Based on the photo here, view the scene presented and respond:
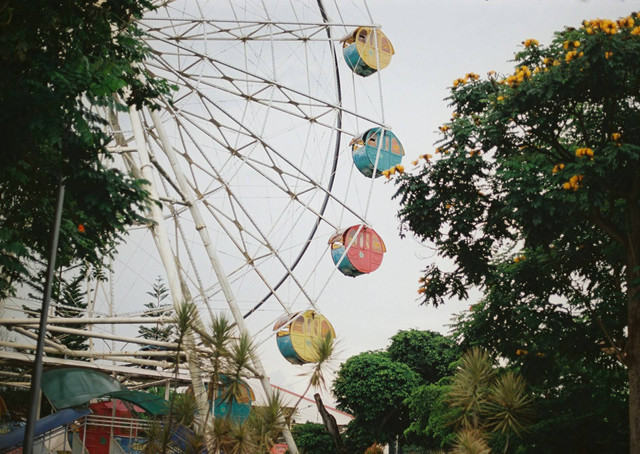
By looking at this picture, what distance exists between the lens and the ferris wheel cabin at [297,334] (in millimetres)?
16328

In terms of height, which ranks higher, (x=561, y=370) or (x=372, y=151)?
(x=372, y=151)

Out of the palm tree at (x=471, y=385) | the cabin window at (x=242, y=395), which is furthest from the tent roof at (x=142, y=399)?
the palm tree at (x=471, y=385)

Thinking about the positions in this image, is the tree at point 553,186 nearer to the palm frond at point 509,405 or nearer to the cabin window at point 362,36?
the palm frond at point 509,405

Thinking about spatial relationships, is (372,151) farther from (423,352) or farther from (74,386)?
(423,352)

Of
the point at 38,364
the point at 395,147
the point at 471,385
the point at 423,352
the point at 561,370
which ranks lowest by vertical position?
the point at 471,385

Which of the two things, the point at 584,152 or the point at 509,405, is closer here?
the point at 509,405

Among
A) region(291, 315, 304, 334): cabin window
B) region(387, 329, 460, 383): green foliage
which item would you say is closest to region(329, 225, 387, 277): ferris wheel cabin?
region(291, 315, 304, 334): cabin window

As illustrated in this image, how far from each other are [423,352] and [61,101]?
102 ft

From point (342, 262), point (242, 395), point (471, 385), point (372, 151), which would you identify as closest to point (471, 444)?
point (471, 385)

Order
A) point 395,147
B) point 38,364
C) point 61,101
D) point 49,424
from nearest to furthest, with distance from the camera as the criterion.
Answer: point 38,364 → point 61,101 → point 49,424 → point 395,147

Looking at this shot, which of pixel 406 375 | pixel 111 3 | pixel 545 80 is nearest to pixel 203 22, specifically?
pixel 111 3

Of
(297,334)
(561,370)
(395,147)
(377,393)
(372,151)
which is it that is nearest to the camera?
(561,370)

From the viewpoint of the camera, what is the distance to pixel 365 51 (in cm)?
1884

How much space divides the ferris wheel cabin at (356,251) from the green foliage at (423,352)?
18.9 m
